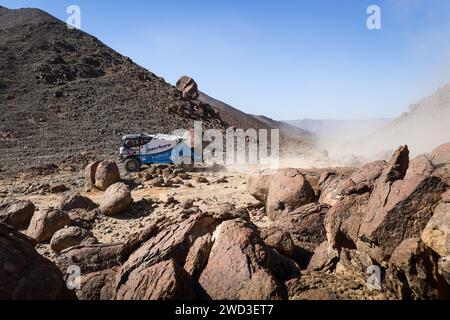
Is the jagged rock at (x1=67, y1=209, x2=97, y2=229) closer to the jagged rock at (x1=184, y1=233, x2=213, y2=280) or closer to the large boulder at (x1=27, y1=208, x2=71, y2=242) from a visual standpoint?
the large boulder at (x1=27, y1=208, x2=71, y2=242)

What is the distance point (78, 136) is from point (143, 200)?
663 inches

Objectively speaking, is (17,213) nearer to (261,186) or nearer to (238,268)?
(261,186)

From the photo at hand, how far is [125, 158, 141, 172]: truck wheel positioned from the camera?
55.0 feet

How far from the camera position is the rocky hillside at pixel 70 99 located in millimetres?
25203

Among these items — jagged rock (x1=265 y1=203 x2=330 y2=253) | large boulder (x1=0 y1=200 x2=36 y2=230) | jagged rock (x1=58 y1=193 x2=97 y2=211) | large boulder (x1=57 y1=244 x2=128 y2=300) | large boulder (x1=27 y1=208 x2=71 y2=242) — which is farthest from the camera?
jagged rock (x1=58 y1=193 x2=97 y2=211)

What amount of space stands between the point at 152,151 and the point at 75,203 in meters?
5.88

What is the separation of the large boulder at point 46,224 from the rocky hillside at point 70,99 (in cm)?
1179

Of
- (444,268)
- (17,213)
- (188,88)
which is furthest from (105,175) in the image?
(188,88)

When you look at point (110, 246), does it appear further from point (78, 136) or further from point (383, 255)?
point (78, 136)

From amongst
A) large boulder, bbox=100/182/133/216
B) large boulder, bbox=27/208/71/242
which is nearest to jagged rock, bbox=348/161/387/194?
large boulder, bbox=100/182/133/216

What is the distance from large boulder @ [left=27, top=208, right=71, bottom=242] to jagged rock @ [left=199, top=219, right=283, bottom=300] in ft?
18.1

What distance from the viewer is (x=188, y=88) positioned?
38594 millimetres

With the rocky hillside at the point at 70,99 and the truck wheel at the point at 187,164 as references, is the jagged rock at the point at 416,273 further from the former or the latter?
the rocky hillside at the point at 70,99
